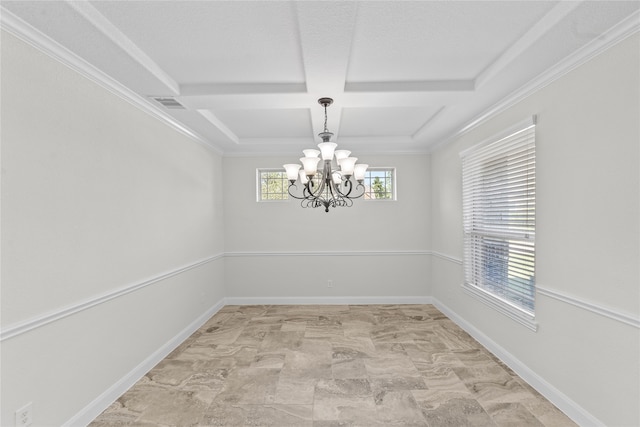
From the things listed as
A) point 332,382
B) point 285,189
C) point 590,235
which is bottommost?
point 332,382

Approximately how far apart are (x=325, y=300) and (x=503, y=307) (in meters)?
2.80

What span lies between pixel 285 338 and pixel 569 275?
2.94m

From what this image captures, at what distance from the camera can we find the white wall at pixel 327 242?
5.19 meters

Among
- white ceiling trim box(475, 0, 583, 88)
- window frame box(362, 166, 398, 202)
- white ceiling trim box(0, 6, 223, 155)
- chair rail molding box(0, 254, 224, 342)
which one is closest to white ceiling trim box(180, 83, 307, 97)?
white ceiling trim box(0, 6, 223, 155)

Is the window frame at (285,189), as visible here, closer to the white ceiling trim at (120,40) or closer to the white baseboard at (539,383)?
the white baseboard at (539,383)

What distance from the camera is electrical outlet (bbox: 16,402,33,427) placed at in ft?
5.75

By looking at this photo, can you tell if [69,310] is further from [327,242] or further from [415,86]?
[327,242]

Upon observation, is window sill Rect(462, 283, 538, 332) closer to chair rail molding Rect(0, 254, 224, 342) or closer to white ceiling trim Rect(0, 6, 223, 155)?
chair rail molding Rect(0, 254, 224, 342)

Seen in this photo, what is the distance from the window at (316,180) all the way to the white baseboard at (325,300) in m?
1.68

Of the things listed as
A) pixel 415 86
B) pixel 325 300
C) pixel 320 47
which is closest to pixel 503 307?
pixel 415 86

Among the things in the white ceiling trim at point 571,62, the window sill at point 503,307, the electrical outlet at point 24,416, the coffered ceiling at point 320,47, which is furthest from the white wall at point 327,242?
the electrical outlet at point 24,416

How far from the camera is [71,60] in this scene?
2.09 meters

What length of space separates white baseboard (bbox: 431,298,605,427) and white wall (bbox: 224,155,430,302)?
154 cm

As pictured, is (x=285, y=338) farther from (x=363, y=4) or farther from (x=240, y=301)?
(x=363, y=4)
